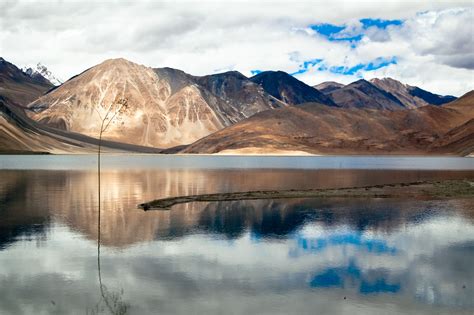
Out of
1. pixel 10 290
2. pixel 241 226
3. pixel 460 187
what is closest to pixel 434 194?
pixel 460 187

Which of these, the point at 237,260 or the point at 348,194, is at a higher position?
the point at 348,194

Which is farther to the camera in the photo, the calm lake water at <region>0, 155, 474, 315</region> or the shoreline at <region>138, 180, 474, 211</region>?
the shoreline at <region>138, 180, 474, 211</region>

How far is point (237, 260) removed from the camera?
26891 millimetres

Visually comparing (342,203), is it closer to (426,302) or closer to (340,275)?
(340,275)

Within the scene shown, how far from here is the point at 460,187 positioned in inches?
2530

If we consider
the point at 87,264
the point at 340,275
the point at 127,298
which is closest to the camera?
the point at 127,298

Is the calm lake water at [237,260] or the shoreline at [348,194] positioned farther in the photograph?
the shoreline at [348,194]

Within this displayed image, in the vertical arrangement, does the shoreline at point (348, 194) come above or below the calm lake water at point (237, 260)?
above

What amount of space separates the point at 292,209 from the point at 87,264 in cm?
2325

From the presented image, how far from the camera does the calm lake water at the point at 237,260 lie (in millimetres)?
20391

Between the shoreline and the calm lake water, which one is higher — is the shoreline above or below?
above

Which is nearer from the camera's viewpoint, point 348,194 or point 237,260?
point 237,260

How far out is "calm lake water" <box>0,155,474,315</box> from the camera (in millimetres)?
20391

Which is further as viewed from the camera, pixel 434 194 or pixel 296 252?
pixel 434 194
